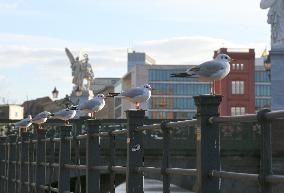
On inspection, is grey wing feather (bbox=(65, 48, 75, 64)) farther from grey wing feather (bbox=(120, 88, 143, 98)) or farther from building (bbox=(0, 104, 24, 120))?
building (bbox=(0, 104, 24, 120))

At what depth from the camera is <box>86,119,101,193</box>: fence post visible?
12.1 metres

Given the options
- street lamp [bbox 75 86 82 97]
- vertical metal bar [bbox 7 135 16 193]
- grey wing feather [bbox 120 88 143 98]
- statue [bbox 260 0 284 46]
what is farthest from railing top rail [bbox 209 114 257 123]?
street lamp [bbox 75 86 82 97]

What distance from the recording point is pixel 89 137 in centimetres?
1223

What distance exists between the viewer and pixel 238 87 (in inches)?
5876

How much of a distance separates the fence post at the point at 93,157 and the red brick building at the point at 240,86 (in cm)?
13266

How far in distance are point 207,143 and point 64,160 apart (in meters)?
6.98

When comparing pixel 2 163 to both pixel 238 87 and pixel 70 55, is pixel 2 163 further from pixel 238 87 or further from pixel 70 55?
pixel 238 87

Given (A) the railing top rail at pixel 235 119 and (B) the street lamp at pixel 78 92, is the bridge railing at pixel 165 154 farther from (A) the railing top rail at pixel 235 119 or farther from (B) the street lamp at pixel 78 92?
(B) the street lamp at pixel 78 92

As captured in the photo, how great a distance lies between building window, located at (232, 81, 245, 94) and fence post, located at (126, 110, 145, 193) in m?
139

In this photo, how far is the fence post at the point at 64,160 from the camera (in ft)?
Result: 46.7

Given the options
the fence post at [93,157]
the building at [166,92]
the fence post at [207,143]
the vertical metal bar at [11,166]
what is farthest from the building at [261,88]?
the fence post at [207,143]

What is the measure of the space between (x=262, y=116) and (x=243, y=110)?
14299cm

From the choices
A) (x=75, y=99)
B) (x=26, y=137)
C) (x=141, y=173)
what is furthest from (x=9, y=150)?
(x=75, y=99)

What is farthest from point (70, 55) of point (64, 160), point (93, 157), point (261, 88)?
point (261, 88)
